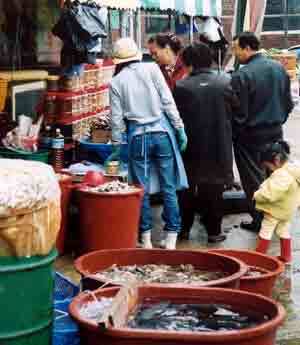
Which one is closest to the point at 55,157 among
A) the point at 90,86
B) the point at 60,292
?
the point at 90,86

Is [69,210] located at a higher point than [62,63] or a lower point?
lower

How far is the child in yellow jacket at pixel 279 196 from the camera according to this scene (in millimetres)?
7383

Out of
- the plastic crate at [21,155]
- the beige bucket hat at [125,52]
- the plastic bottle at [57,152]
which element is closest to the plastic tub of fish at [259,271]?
A: the beige bucket hat at [125,52]

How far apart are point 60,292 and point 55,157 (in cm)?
352

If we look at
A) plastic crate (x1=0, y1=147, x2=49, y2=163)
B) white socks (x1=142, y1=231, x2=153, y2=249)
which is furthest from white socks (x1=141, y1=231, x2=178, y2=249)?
plastic crate (x1=0, y1=147, x2=49, y2=163)

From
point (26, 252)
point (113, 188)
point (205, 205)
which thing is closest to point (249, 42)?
point (205, 205)

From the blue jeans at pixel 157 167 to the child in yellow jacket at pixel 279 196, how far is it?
99cm

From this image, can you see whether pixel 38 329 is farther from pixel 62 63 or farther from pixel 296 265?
pixel 62 63

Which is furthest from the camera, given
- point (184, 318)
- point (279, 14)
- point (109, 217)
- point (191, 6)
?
point (279, 14)

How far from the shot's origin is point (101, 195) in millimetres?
7672

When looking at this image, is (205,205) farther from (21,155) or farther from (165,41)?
(21,155)

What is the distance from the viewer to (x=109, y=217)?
7.73m

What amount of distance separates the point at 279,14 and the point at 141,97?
35.0 m

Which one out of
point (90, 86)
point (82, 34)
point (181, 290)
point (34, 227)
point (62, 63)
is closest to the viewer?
point (34, 227)
